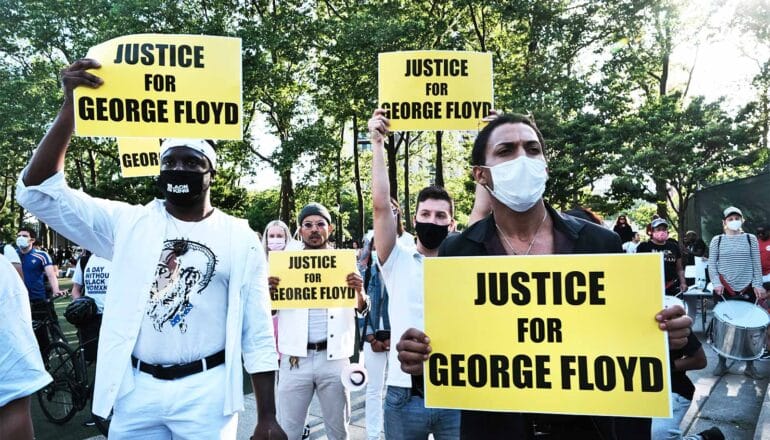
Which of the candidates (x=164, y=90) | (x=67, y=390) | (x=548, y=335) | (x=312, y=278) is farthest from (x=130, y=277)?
(x=67, y=390)

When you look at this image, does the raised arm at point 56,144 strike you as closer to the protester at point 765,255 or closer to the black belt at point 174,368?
the black belt at point 174,368

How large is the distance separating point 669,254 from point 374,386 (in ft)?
22.2

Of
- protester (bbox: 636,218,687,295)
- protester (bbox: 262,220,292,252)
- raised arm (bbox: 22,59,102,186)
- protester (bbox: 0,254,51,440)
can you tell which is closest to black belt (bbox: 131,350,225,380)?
protester (bbox: 0,254,51,440)

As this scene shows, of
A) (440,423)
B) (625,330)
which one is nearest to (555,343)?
(625,330)

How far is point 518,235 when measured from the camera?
229cm

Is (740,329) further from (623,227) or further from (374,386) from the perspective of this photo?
(623,227)

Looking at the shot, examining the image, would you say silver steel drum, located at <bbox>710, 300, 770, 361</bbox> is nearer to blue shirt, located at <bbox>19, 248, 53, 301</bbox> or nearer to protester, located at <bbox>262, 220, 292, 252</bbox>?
protester, located at <bbox>262, 220, 292, 252</bbox>

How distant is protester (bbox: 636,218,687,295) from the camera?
9.64m

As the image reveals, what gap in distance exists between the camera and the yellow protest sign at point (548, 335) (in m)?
1.91

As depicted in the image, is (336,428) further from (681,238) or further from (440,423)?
(681,238)

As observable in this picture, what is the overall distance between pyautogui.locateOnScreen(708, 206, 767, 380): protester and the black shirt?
24.0ft

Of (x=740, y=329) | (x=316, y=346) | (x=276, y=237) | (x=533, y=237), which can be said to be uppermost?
(x=533, y=237)

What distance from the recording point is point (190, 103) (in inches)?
127

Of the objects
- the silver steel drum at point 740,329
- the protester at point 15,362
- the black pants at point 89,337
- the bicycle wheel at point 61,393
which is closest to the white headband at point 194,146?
the protester at point 15,362
